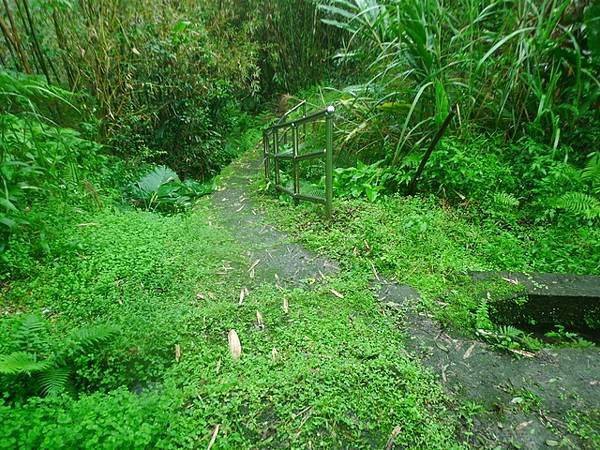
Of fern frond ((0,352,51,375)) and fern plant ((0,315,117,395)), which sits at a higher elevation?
fern frond ((0,352,51,375))

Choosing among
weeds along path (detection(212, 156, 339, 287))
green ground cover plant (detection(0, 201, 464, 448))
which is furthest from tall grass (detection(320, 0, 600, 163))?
green ground cover plant (detection(0, 201, 464, 448))

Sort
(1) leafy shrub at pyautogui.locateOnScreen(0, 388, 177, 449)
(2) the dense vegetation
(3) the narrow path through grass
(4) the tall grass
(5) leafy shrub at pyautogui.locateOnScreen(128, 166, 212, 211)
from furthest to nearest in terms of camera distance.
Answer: (5) leafy shrub at pyautogui.locateOnScreen(128, 166, 212, 211) < (4) the tall grass < (2) the dense vegetation < (3) the narrow path through grass < (1) leafy shrub at pyautogui.locateOnScreen(0, 388, 177, 449)

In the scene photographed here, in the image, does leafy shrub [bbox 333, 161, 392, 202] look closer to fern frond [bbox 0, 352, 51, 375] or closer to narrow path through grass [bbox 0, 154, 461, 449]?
narrow path through grass [bbox 0, 154, 461, 449]

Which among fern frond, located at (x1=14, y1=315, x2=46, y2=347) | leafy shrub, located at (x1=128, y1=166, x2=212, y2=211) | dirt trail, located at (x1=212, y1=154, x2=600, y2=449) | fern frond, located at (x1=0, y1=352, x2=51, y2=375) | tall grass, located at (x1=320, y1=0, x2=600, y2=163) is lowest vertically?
leafy shrub, located at (x1=128, y1=166, x2=212, y2=211)

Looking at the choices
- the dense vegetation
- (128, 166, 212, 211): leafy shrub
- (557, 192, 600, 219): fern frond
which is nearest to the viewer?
the dense vegetation

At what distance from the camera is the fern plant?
1370 millimetres

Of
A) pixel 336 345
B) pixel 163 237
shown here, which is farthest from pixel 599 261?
pixel 163 237

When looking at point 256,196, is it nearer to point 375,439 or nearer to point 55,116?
point 55,116

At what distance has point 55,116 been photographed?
388cm

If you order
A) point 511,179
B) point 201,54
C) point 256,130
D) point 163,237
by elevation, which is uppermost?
point 201,54

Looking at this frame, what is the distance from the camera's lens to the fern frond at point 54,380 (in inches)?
54.5

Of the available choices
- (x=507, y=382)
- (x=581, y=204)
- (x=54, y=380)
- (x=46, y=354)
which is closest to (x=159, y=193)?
(x=46, y=354)

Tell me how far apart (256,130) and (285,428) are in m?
7.78

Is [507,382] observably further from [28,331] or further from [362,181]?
[362,181]
